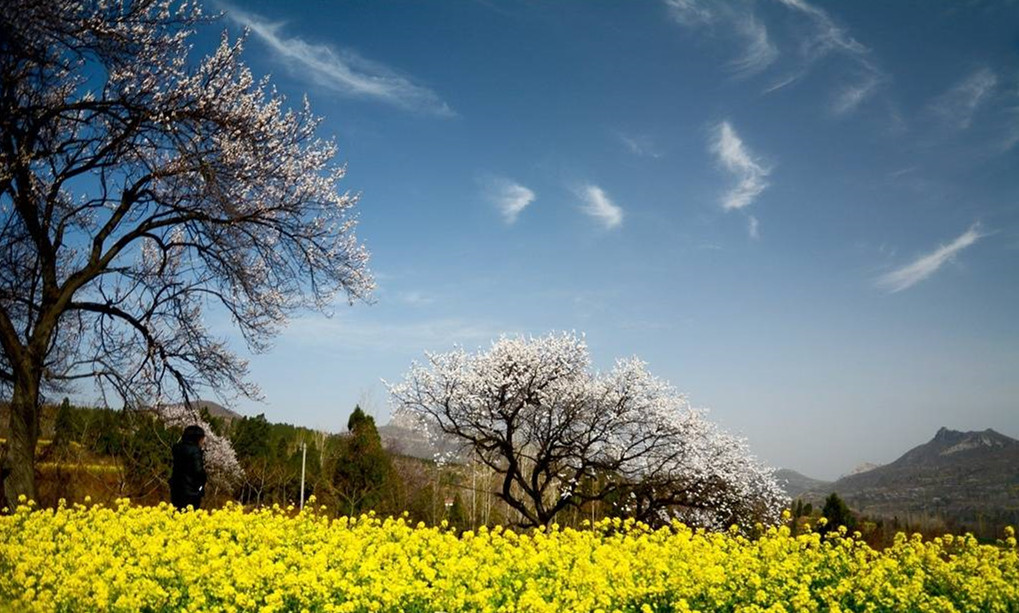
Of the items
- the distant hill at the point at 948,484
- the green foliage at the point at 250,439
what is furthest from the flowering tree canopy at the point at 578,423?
the distant hill at the point at 948,484

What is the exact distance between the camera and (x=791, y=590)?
710 cm

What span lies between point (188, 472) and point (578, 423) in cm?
1086

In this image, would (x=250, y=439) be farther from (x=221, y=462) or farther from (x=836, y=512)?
(x=836, y=512)

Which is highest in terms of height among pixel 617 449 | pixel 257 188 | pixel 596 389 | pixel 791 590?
pixel 257 188

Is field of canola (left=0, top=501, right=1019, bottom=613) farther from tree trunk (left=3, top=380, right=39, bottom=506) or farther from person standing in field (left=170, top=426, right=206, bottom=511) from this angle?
tree trunk (left=3, top=380, right=39, bottom=506)

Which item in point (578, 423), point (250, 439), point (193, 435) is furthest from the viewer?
point (250, 439)

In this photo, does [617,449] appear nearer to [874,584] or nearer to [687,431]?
[687,431]

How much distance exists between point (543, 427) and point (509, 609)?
14566 millimetres

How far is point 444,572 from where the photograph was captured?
6246 millimetres

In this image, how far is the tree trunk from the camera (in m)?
12.3

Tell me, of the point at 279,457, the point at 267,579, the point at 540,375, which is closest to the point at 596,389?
the point at 540,375

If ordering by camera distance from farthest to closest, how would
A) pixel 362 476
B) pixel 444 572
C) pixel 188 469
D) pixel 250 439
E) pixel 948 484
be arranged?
pixel 948 484 < pixel 250 439 < pixel 362 476 < pixel 188 469 < pixel 444 572

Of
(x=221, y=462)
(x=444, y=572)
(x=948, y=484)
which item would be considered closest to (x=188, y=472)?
(x=444, y=572)

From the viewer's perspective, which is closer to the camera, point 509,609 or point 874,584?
point 509,609
